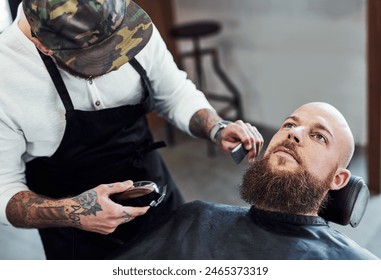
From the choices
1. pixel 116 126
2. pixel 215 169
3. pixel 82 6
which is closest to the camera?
pixel 82 6

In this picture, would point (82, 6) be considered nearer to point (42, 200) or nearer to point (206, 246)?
point (42, 200)

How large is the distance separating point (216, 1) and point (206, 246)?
2.41m

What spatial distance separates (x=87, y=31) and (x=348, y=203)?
2.79 feet

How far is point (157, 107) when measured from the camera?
1733 millimetres

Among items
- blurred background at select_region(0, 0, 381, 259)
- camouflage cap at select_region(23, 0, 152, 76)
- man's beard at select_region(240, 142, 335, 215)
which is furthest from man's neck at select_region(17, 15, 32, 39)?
blurred background at select_region(0, 0, 381, 259)

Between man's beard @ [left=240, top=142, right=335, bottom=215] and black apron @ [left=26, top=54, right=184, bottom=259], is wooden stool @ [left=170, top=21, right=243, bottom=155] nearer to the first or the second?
black apron @ [left=26, top=54, right=184, bottom=259]

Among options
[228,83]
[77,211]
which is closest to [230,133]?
[77,211]

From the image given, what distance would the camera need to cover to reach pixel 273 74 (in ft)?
11.0

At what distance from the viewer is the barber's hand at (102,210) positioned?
4.23 ft

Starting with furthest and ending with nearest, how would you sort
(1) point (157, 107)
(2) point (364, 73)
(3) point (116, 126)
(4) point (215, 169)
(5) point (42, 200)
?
(4) point (215, 169) → (2) point (364, 73) → (1) point (157, 107) → (3) point (116, 126) → (5) point (42, 200)

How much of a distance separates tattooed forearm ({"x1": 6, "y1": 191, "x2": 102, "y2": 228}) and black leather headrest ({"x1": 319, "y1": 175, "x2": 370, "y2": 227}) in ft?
2.19

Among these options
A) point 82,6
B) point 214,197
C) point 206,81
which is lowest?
point 214,197

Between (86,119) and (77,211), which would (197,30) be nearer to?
(86,119)
